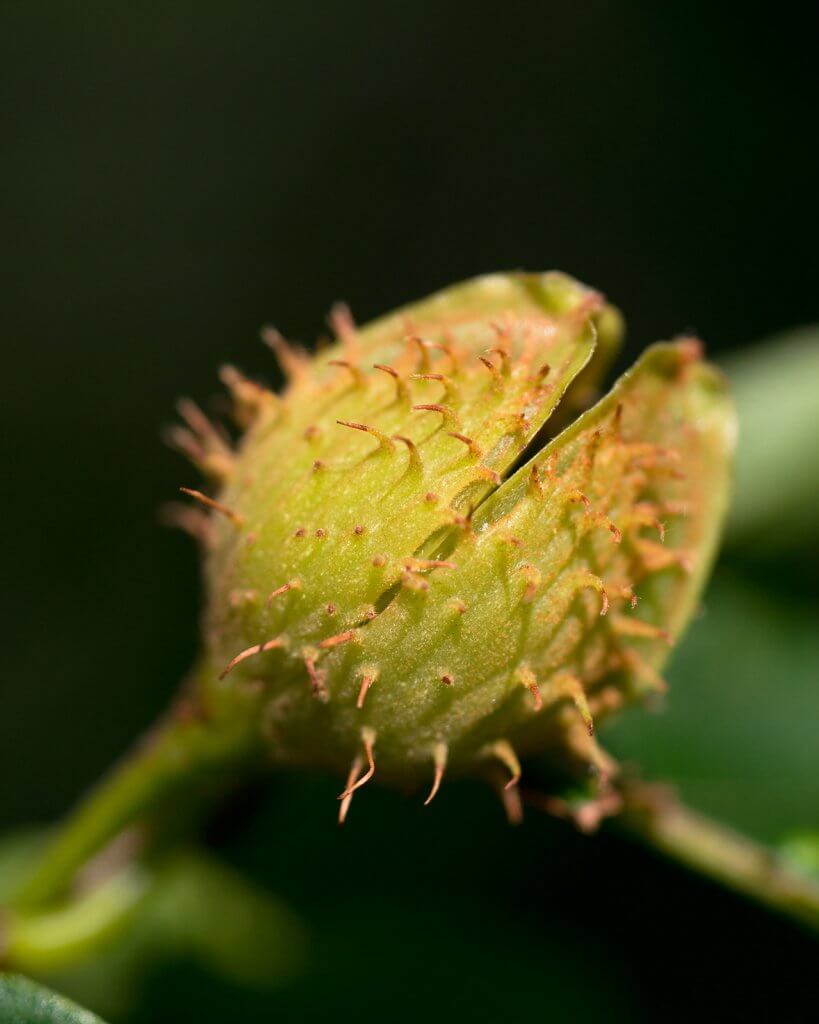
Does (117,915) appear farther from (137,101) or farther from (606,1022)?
(137,101)

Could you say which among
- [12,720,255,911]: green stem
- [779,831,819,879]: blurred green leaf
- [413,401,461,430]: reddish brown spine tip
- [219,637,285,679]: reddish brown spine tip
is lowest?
[779,831,819,879]: blurred green leaf

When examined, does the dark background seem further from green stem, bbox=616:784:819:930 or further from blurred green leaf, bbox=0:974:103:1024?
blurred green leaf, bbox=0:974:103:1024

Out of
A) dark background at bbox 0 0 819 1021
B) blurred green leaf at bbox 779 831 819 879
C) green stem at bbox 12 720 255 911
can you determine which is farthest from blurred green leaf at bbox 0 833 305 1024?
blurred green leaf at bbox 779 831 819 879

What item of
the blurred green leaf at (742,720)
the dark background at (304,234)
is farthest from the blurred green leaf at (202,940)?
the blurred green leaf at (742,720)

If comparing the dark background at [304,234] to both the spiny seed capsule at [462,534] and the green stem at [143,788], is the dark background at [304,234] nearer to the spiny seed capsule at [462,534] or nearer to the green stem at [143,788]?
the green stem at [143,788]

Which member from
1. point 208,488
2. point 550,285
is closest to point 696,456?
point 550,285

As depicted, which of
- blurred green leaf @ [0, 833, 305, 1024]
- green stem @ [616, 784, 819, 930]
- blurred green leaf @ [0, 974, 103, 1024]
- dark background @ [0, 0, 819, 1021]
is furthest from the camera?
dark background @ [0, 0, 819, 1021]
